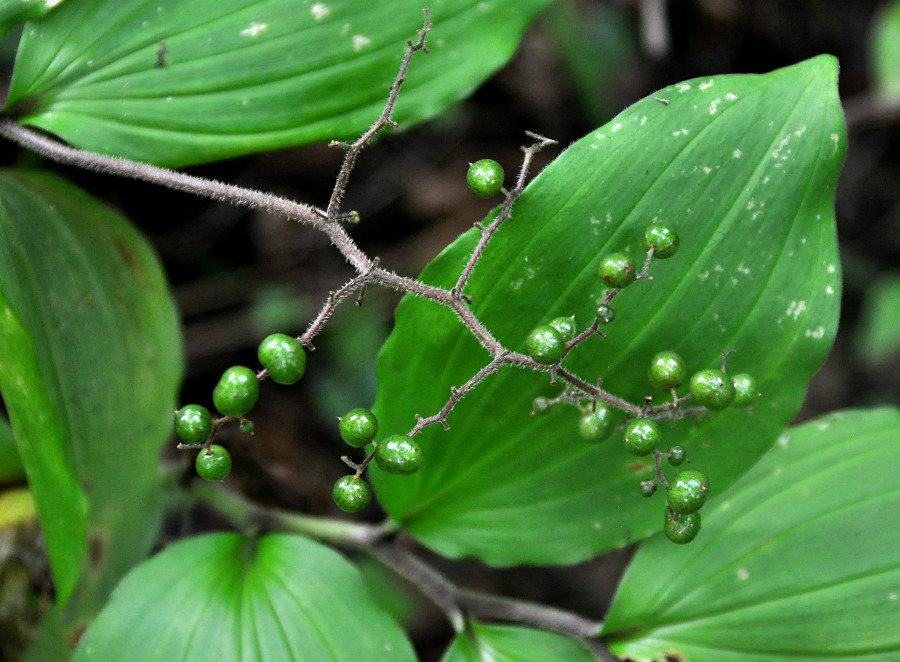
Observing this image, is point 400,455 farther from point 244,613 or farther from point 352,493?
point 244,613

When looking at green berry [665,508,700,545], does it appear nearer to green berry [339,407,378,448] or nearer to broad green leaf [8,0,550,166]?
green berry [339,407,378,448]

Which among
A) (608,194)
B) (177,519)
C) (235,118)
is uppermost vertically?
(235,118)

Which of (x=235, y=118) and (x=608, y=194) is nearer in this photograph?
(x=608, y=194)

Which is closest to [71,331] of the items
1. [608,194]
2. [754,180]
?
[608,194]

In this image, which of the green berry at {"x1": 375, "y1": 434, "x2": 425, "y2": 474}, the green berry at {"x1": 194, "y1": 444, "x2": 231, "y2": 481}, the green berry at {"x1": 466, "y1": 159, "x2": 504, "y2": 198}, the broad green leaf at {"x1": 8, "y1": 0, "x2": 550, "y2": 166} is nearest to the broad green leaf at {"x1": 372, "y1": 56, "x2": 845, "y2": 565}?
the green berry at {"x1": 466, "y1": 159, "x2": 504, "y2": 198}

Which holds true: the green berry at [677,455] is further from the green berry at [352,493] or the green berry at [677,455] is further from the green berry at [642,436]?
the green berry at [352,493]

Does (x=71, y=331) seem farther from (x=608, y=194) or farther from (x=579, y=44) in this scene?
(x=579, y=44)

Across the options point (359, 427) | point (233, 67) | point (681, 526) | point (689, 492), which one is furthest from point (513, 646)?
point (233, 67)
